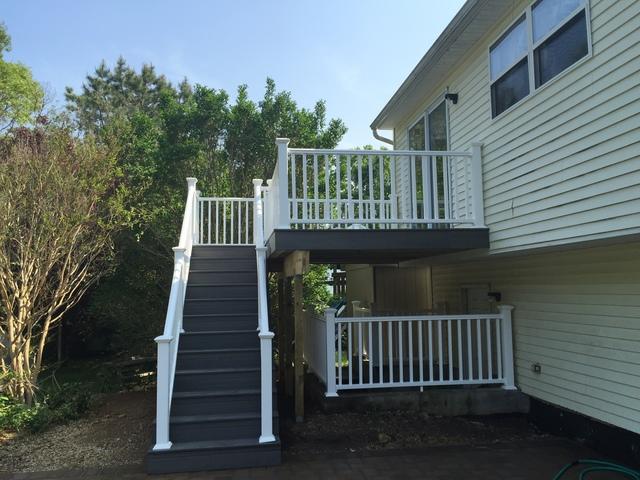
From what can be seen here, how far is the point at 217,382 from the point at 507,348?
372 centimetres

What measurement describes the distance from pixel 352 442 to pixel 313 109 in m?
8.48

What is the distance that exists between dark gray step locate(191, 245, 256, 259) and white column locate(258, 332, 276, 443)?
328 centimetres

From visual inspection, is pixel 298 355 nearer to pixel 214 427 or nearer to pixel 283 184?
pixel 214 427

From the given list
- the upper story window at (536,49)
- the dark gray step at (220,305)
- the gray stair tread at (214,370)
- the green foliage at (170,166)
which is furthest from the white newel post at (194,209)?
the upper story window at (536,49)

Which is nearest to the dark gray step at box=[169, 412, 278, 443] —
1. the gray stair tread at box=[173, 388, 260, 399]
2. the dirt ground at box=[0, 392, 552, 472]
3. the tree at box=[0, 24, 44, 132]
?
the gray stair tread at box=[173, 388, 260, 399]

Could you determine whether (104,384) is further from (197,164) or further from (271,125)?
(271,125)

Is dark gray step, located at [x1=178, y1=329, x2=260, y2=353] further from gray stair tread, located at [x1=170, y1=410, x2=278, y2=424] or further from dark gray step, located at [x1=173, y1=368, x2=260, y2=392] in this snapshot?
gray stair tread, located at [x1=170, y1=410, x2=278, y2=424]

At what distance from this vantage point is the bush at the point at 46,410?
5902 mm

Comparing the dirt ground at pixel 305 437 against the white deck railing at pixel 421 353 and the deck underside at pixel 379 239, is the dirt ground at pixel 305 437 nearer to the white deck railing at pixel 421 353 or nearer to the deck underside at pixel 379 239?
the white deck railing at pixel 421 353

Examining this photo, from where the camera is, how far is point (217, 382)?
5.36m

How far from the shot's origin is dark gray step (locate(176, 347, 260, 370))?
563cm

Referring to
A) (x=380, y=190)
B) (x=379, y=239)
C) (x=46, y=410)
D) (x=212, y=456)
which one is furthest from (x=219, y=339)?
(x=380, y=190)

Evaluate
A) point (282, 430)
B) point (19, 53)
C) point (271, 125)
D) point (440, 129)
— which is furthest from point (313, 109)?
point (19, 53)

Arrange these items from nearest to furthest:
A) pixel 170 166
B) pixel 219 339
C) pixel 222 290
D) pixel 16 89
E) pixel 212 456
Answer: pixel 212 456
pixel 219 339
pixel 222 290
pixel 170 166
pixel 16 89
